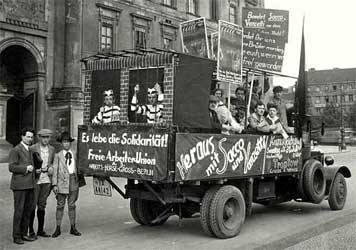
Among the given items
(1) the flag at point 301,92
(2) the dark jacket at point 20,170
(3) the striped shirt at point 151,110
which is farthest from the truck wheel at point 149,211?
(1) the flag at point 301,92

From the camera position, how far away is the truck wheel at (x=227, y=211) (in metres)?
7.37

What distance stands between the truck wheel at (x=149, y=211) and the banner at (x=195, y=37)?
289 centimetres

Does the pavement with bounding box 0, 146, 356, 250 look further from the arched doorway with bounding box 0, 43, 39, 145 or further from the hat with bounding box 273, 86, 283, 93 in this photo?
the arched doorway with bounding box 0, 43, 39, 145

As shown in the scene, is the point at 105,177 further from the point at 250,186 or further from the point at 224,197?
the point at 250,186

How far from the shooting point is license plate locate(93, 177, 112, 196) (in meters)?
7.97

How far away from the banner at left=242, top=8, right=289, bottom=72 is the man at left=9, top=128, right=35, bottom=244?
4.76 metres

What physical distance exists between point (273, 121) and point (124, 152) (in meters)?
3.16

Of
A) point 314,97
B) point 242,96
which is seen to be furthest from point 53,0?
point 314,97

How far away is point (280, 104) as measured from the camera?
982 centimetres

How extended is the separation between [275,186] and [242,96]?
6.68 ft

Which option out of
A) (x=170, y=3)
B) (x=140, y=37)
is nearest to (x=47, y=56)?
(x=140, y=37)

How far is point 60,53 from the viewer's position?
25.2 m

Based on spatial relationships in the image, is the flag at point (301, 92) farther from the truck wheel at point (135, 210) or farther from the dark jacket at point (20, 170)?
the dark jacket at point (20, 170)

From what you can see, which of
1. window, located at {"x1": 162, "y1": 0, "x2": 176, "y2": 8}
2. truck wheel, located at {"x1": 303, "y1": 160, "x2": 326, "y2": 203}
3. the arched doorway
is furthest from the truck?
window, located at {"x1": 162, "y1": 0, "x2": 176, "y2": 8}
